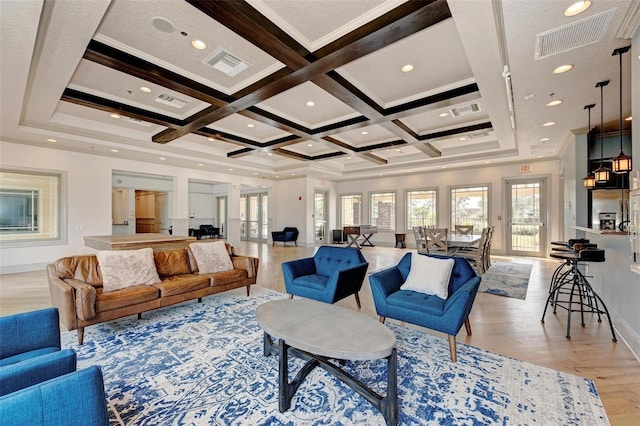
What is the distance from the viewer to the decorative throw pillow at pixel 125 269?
10.7 feet

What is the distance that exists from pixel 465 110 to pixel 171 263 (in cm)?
571

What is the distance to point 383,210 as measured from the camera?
36.9 feet

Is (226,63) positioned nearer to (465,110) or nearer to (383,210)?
(465,110)

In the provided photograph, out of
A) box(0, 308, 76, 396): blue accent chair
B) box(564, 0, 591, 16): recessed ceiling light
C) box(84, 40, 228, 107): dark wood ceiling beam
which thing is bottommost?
box(0, 308, 76, 396): blue accent chair

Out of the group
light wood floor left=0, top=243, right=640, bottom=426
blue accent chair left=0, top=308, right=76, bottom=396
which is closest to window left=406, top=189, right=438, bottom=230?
light wood floor left=0, top=243, right=640, bottom=426

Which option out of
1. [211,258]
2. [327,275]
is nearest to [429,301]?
[327,275]

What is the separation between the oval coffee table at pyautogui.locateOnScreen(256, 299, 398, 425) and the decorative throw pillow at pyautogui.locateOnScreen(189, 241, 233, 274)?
6.79 feet

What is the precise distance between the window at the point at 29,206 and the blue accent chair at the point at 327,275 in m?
6.35

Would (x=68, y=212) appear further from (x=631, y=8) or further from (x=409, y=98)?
(x=631, y=8)

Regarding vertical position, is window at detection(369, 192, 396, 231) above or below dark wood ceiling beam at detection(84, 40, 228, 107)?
below

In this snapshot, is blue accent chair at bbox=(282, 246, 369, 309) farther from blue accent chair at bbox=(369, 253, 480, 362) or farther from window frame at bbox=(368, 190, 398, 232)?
window frame at bbox=(368, 190, 398, 232)

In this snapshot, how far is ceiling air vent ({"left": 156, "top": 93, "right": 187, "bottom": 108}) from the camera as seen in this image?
4563 millimetres

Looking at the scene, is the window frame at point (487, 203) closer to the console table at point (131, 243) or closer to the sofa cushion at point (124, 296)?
the console table at point (131, 243)

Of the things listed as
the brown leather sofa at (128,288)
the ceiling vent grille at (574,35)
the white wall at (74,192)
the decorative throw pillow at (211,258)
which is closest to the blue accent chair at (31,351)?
the brown leather sofa at (128,288)
